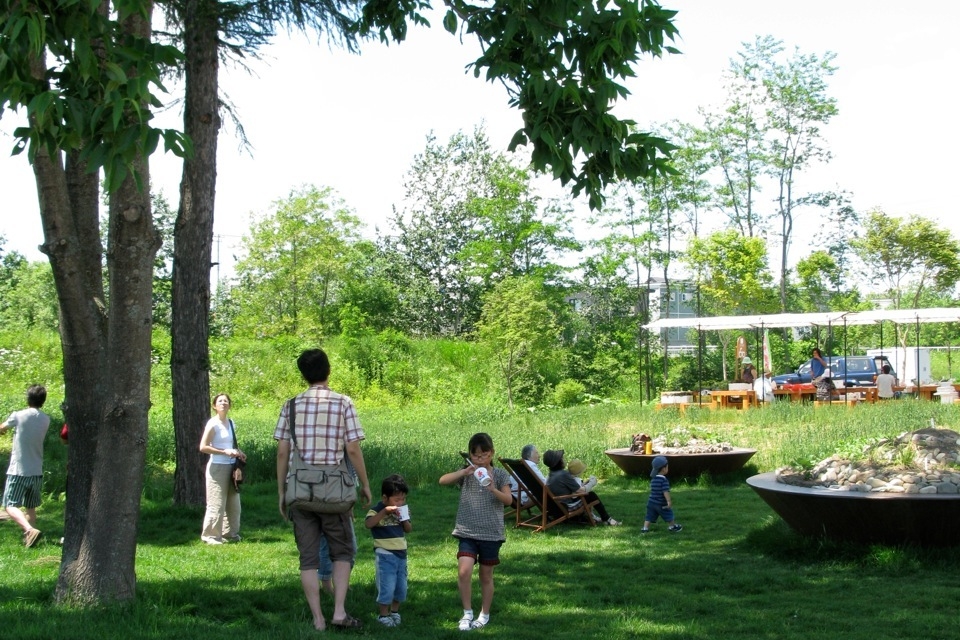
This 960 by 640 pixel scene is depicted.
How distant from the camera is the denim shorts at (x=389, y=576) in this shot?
20.2ft

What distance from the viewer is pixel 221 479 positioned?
959 cm

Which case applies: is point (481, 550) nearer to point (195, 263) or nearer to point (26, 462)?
point (26, 462)

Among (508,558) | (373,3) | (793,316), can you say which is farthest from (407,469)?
(793,316)

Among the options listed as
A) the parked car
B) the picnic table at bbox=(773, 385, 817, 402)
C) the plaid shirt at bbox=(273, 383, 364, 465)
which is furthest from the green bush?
the plaid shirt at bbox=(273, 383, 364, 465)

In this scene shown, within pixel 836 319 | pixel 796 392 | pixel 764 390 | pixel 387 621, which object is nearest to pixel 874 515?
pixel 387 621

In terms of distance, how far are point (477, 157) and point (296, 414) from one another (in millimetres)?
43748

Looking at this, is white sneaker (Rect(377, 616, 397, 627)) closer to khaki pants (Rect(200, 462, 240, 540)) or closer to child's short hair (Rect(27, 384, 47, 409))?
khaki pants (Rect(200, 462, 240, 540))

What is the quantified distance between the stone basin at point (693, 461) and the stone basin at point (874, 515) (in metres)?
5.38

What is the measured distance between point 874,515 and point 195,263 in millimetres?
7635

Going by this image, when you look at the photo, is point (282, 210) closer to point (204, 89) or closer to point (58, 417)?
point (58, 417)

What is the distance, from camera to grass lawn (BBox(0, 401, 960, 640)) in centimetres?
591

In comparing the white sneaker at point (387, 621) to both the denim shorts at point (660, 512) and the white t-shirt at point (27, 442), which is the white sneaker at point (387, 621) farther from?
the white t-shirt at point (27, 442)

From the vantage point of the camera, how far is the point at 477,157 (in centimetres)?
4856

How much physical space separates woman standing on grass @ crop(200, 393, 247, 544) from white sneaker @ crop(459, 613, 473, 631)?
399cm
